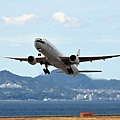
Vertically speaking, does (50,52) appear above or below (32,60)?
above

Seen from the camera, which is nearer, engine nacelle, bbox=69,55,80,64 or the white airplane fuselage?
the white airplane fuselage

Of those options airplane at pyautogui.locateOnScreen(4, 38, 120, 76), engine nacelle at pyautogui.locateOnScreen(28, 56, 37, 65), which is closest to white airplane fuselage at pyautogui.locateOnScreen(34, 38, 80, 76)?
airplane at pyautogui.locateOnScreen(4, 38, 120, 76)

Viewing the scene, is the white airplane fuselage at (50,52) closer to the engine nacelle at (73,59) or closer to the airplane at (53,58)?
the airplane at (53,58)

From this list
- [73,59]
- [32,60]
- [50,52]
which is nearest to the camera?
[50,52]

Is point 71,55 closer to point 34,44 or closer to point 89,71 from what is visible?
point 34,44

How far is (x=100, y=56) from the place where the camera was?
311 ft

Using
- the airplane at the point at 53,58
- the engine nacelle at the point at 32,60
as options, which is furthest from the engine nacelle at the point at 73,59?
the engine nacelle at the point at 32,60

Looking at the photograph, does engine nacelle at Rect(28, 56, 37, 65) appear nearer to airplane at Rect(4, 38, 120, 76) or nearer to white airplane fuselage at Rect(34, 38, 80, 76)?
airplane at Rect(4, 38, 120, 76)

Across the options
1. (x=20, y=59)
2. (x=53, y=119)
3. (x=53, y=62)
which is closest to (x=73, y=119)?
(x=53, y=119)

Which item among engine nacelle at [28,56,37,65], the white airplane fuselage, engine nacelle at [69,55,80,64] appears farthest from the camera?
engine nacelle at [28,56,37,65]

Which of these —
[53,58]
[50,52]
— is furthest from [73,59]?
[50,52]

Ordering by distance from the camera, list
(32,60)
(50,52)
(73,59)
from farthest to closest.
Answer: (32,60), (73,59), (50,52)

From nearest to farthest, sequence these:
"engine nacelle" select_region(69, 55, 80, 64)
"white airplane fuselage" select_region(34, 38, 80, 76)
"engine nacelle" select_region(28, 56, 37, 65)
A: "white airplane fuselage" select_region(34, 38, 80, 76), "engine nacelle" select_region(69, 55, 80, 64), "engine nacelle" select_region(28, 56, 37, 65)

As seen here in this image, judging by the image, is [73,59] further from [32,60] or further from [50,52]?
[32,60]
